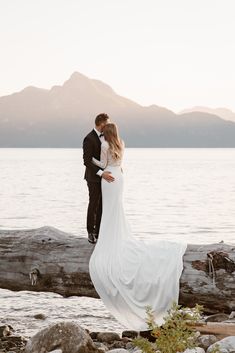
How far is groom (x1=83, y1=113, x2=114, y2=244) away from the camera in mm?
12078

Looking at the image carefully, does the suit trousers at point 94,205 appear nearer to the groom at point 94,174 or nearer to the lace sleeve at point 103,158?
the groom at point 94,174

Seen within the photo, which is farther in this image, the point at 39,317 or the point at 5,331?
the point at 39,317

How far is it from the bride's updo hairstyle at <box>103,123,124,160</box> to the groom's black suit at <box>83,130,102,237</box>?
0.34 meters

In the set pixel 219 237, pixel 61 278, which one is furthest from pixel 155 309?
pixel 219 237

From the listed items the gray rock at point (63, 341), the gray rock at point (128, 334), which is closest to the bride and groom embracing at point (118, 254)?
the gray rock at point (63, 341)

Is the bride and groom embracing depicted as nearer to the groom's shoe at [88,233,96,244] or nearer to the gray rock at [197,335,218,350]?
the groom's shoe at [88,233,96,244]

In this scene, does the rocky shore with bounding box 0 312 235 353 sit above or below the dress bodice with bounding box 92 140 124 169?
below

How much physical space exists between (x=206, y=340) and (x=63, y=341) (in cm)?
223

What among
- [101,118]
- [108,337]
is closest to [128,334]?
[108,337]

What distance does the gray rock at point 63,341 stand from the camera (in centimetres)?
1045

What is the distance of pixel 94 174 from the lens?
480 inches

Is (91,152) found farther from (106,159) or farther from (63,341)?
(63,341)

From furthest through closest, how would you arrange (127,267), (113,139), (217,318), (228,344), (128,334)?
(128,334) < (217,318) < (113,139) < (127,267) < (228,344)

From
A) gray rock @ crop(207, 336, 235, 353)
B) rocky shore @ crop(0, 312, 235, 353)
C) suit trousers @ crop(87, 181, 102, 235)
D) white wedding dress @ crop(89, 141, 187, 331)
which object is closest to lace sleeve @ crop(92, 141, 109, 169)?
white wedding dress @ crop(89, 141, 187, 331)
